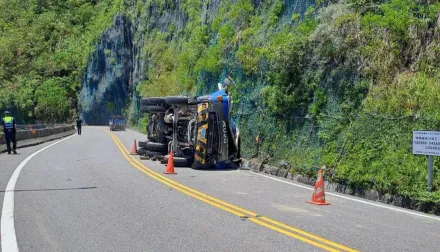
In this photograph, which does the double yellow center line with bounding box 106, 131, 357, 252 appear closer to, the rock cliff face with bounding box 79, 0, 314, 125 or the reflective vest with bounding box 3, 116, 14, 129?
the reflective vest with bounding box 3, 116, 14, 129

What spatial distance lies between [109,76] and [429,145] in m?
71.8

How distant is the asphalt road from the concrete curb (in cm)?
72

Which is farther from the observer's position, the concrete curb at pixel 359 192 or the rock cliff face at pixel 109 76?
the rock cliff face at pixel 109 76

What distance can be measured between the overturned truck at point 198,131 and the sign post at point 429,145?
6.90 meters

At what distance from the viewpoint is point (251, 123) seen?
60.5 feet

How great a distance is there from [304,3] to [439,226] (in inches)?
531

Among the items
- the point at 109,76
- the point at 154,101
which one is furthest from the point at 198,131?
the point at 109,76

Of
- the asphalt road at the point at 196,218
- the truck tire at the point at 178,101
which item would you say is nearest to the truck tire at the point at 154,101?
the truck tire at the point at 178,101

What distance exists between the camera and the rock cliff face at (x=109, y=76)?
74.5 m

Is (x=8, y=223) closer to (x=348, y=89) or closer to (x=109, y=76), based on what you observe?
(x=348, y=89)

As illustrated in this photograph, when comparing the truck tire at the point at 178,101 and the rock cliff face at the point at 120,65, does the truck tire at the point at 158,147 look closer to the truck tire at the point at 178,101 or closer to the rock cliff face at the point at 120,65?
the truck tire at the point at 178,101

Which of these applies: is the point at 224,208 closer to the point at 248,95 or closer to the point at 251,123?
the point at 251,123

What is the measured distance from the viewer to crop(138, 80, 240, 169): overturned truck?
608 inches

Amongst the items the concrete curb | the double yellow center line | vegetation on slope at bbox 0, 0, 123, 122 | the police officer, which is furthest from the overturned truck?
vegetation on slope at bbox 0, 0, 123, 122
